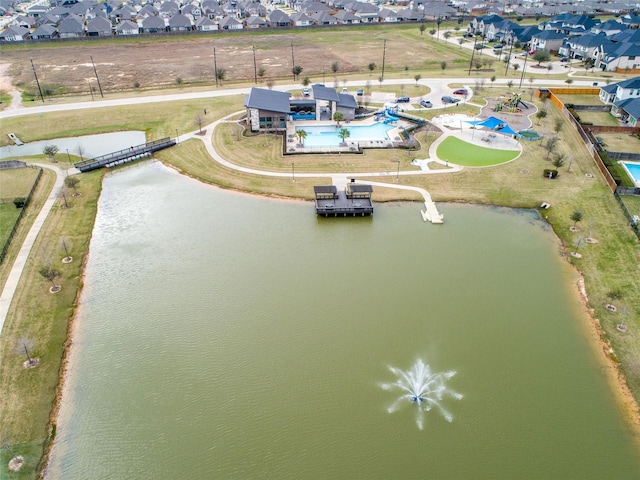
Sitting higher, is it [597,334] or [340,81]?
[340,81]

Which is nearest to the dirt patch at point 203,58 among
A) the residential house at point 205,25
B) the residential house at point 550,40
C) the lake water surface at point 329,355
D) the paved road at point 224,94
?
the paved road at point 224,94

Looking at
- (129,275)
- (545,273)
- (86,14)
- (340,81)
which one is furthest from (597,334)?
(86,14)

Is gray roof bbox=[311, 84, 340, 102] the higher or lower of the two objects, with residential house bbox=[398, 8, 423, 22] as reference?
lower

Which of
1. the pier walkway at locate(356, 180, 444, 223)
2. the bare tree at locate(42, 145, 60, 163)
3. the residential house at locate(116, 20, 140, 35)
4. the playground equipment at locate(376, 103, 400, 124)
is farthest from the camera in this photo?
the residential house at locate(116, 20, 140, 35)

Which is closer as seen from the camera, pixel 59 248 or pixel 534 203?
pixel 59 248

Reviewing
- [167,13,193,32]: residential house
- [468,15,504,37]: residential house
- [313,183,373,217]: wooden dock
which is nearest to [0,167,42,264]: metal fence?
[313,183,373,217]: wooden dock

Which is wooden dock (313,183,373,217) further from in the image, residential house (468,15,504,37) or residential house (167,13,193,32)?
residential house (167,13,193,32)

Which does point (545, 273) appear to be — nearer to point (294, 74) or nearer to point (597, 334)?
point (597, 334)
